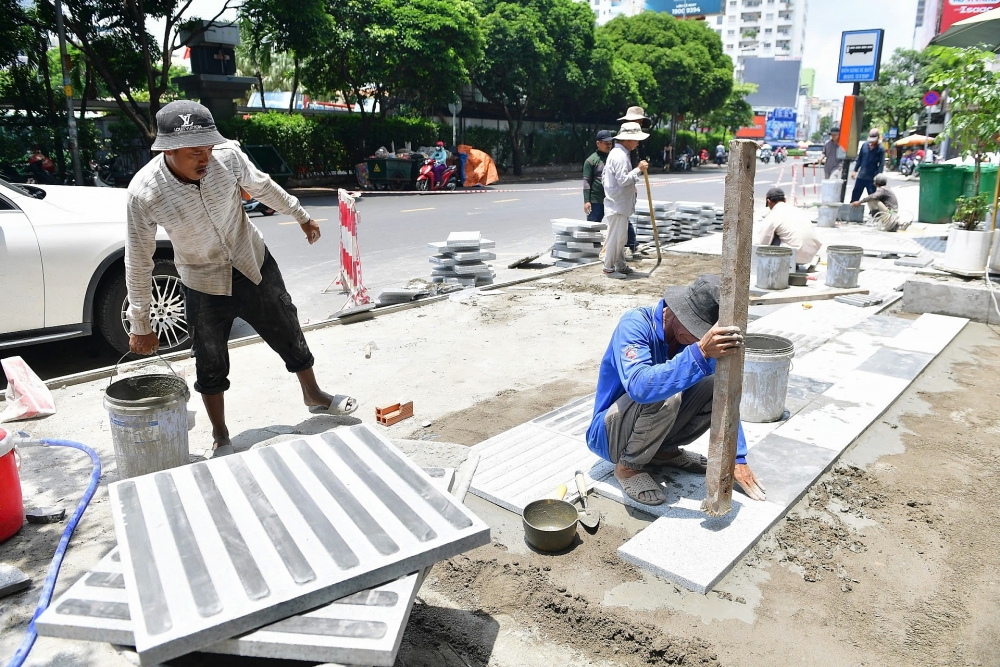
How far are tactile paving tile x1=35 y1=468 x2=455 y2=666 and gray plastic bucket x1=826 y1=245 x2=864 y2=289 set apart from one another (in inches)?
294

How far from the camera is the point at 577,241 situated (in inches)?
411

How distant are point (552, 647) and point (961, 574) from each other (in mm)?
1914

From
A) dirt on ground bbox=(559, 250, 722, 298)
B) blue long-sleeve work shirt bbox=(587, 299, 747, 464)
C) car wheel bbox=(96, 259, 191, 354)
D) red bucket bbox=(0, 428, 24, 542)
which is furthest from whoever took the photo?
dirt on ground bbox=(559, 250, 722, 298)

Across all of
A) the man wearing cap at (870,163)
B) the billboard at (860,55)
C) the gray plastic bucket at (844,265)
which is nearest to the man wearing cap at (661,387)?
the gray plastic bucket at (844,265)

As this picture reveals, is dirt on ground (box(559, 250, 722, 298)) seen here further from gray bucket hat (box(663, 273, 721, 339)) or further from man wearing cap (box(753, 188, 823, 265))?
gray bucket hat (box(663, 273, 721, 339))

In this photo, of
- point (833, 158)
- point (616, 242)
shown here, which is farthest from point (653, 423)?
point (833, 158)

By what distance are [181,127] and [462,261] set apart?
5.49m

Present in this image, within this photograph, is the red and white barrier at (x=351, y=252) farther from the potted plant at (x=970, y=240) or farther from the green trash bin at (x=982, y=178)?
the green trash bin at (x=982, y=178)

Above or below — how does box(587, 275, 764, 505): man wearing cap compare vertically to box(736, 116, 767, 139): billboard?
below

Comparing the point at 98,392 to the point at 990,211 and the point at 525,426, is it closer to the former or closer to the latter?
the point at 525,426

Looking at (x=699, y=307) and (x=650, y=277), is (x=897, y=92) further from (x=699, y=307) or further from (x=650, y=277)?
(x=699, y=307)

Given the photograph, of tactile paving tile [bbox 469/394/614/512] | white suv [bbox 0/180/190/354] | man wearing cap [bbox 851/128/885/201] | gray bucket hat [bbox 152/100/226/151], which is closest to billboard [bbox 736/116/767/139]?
man wearing cap [bbox 851/128/885/201]

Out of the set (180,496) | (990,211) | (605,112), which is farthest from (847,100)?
(605,112)

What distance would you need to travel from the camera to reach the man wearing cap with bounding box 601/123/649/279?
9203 mm
